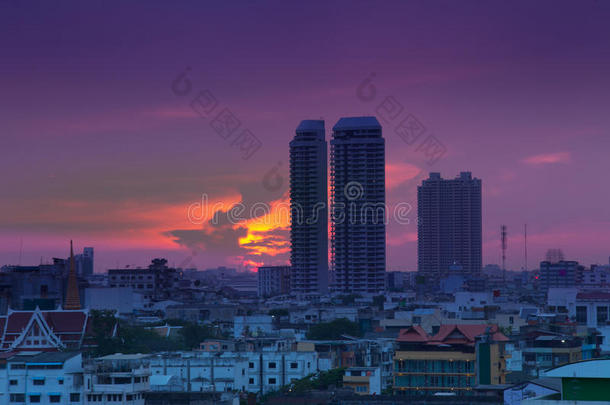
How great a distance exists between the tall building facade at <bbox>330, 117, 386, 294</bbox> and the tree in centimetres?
7584

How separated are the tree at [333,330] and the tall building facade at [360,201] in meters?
75.8

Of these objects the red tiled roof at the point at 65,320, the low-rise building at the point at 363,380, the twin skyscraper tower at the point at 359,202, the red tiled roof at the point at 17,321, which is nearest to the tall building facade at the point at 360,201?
the twin skyscraper tower at the point at 359,202

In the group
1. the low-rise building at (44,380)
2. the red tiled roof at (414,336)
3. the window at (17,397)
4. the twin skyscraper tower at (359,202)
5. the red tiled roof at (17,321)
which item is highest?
the twin skyscraper tower at (359,202)

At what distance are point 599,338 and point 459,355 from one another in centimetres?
2278

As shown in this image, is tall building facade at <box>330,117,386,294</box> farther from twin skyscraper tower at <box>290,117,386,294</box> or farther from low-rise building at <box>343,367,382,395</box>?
low-rise building at <box>343,367,382,395</box>

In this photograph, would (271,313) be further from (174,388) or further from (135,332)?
(174,388)

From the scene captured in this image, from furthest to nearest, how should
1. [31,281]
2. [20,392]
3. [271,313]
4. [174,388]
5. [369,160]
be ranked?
[369,160] < [271,313] < [31,281] < [174,388] < [20,392]

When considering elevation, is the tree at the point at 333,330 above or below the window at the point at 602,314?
below

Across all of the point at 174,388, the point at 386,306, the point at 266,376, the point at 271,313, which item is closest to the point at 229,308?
the point at 271,313

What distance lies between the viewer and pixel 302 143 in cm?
19988

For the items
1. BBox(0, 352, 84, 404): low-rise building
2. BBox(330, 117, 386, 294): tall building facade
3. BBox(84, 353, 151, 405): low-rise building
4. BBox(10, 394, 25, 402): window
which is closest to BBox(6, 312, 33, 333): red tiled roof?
BBox(0, 352, 84, 404): low-rise building

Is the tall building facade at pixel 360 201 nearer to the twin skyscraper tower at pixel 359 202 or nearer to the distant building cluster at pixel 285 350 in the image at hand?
the twin skyscraper tower at pixel 359 202

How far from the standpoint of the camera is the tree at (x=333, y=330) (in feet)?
380

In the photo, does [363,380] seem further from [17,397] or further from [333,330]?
[333,330]
